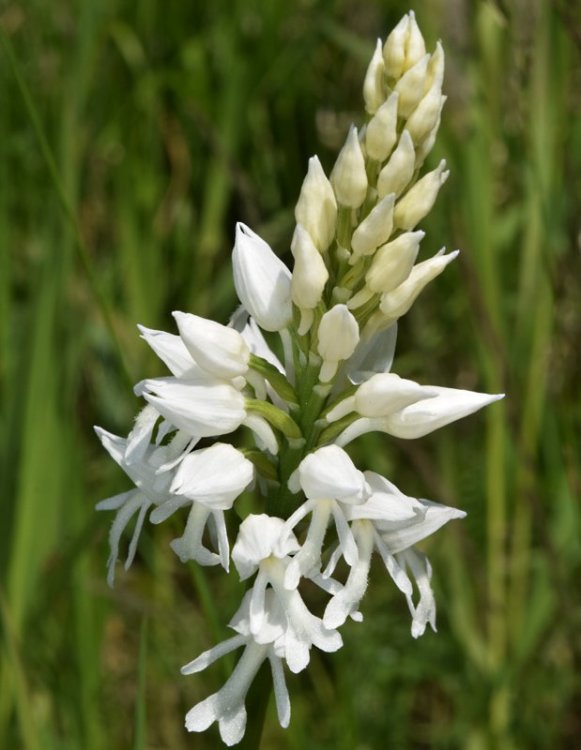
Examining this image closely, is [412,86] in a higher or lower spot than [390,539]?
higher

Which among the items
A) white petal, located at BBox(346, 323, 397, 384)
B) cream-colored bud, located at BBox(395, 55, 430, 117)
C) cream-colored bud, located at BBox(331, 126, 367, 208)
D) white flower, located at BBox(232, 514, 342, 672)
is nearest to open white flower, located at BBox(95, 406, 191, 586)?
white flower, located at BBox(232, 514, 342, 672)

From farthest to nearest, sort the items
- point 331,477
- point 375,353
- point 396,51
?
point 375,353
point 396,51
point 331,477

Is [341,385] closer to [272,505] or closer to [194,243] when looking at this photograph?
[272,505]

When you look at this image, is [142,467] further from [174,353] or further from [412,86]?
[412,86]

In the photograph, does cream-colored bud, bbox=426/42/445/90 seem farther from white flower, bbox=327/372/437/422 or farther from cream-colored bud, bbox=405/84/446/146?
white flower, bbox=327/372/437/422

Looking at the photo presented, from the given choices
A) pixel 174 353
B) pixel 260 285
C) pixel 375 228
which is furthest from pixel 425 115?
pixel 174 353

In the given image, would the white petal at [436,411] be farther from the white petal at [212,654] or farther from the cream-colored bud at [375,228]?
the white petal at [212,654]

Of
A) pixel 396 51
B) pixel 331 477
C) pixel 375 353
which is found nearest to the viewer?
pixel 331 477
